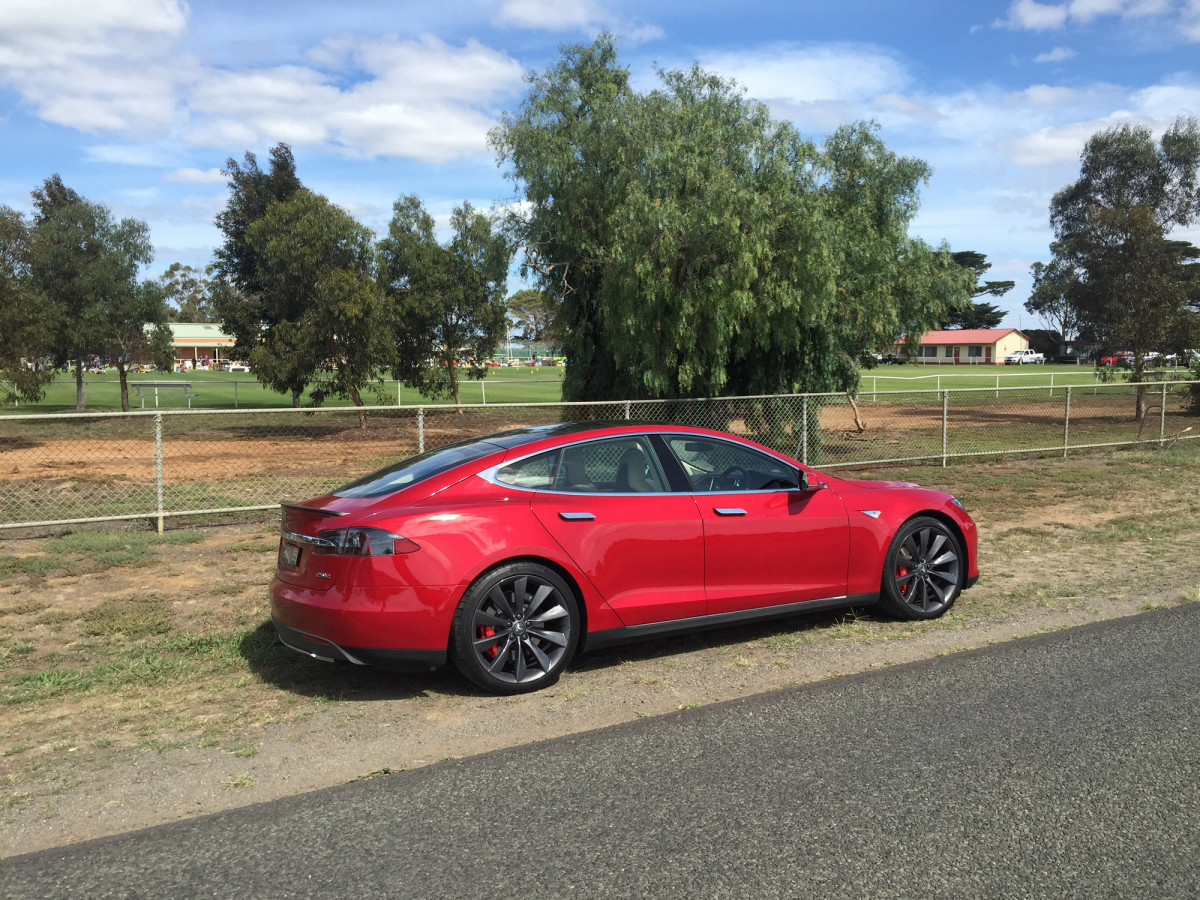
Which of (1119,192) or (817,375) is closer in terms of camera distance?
(817,375)

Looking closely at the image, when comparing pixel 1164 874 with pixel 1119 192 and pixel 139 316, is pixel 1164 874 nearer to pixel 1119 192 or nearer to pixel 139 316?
pixel 139 316

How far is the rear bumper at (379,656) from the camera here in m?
4.96

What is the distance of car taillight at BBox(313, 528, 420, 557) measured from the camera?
195 inches

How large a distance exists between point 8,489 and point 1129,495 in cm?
1652

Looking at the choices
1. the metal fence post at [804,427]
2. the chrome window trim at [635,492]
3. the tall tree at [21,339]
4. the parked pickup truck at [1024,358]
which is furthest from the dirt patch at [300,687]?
the parked pickup truck at [1024,358]

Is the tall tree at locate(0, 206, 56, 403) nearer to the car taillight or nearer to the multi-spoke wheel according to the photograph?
the car taillight

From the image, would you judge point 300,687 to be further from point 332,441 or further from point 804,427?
point 332,441

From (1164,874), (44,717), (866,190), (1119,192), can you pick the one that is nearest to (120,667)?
(44,717)

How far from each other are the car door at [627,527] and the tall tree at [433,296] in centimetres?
2237

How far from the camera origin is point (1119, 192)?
38.8 meters

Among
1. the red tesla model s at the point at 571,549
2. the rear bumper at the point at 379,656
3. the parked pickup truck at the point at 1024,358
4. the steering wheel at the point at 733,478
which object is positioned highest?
the parked pickup truck at the point at 1024,358

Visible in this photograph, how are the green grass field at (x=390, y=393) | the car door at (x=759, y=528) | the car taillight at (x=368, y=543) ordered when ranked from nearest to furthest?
1. the car taillight at (x=368, y=543)
2. the car door at (x=759, y=528)
3. the green grass field at (x=390, y=393)

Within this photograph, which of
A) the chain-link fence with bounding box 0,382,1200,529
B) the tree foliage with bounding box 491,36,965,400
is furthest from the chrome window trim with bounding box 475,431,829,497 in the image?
the tree foliage with bounding box 491,36,965,400

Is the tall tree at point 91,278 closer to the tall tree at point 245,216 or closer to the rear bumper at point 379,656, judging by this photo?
the tall tree at point 245,216
